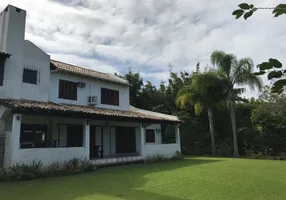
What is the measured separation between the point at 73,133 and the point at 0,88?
5521mm

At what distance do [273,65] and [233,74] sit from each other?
79.0 feet

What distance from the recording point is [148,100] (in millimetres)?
35688

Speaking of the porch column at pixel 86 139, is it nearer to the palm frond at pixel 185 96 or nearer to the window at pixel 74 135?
the window at pixel 74 135

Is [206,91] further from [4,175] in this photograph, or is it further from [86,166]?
[4,175]

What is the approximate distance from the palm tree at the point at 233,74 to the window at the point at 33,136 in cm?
1598

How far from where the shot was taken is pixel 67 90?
17.8 m

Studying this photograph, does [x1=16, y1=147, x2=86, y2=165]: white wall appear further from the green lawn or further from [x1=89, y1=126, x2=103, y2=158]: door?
[x1=89, y1=126, x2=103, y2=158]: door

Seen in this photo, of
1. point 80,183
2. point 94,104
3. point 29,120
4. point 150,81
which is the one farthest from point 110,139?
point 150,81

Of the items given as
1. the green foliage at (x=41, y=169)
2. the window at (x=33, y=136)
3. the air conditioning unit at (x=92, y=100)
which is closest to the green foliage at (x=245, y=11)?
the green foliage at (x=41, y=169)

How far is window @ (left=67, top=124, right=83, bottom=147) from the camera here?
17.5 metres

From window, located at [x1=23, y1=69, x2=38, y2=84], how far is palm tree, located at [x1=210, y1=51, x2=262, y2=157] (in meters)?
16.1

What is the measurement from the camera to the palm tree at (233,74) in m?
23.7

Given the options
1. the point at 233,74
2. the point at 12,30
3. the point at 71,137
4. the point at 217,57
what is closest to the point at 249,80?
the point at 233,74

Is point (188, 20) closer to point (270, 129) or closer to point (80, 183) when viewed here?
point (80, 183)
